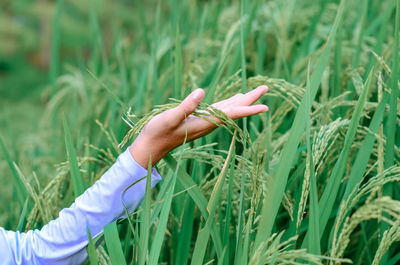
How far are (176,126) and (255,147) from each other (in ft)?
0.95

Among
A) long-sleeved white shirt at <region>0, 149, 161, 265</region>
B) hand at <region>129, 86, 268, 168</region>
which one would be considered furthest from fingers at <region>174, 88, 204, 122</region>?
long-sleeved white shirt at <region>0, 149, 161, 265</region>

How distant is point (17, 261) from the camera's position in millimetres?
759

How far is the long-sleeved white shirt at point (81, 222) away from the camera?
73cm

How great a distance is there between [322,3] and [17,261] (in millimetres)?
1194

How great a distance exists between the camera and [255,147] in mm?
932

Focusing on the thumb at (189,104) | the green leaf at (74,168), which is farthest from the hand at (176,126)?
the green leaf at (74,168)

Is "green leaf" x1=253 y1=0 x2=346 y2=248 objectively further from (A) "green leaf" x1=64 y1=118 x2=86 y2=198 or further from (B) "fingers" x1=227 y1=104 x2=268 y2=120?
(A) "green leaf" x1=64 y1=118 x2=86 y2=198

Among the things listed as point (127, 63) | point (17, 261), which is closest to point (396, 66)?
point (17, 261)

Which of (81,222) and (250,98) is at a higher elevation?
(250,98)

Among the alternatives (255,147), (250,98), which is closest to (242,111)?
(250,98)

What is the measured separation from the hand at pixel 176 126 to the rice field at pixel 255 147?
1.0 inches

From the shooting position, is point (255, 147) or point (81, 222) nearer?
point (81, 222)

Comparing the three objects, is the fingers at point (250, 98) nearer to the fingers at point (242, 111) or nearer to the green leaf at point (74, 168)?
the fingers at point (242, 111)

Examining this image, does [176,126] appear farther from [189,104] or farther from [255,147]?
[255,147]
